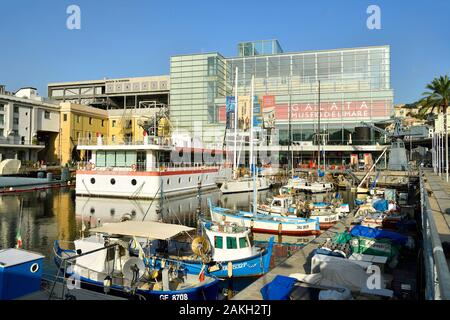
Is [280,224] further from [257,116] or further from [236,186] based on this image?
[257,116]

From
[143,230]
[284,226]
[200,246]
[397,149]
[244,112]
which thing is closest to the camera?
[143,230]

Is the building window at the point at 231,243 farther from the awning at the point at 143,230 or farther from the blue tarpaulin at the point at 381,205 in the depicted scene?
the blue tarpaulin at the point at 381,205

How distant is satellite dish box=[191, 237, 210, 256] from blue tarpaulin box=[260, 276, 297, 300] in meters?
6.47

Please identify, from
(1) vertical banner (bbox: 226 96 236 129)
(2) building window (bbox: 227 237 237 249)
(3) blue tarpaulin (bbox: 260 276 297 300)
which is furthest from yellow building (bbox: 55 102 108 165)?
(3) blue tarpaulin (bbox: 260 276 297 300)

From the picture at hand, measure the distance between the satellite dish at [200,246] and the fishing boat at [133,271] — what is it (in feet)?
2.82

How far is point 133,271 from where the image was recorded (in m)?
13.7

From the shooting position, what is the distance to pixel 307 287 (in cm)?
1031

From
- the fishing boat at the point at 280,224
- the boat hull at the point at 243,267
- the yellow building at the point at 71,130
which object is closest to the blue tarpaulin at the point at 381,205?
the fishing boat at the point at 280,224

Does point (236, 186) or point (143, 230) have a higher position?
point (143, 230)

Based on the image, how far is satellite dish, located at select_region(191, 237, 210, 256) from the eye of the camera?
1627 centimetres

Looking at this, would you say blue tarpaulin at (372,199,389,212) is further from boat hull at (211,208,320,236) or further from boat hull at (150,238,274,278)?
boat hull at (150,238,274,278)

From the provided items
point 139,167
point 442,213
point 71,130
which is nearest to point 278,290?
point 442,213

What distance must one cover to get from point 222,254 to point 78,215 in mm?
21356

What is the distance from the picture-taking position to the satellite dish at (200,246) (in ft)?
53.4
